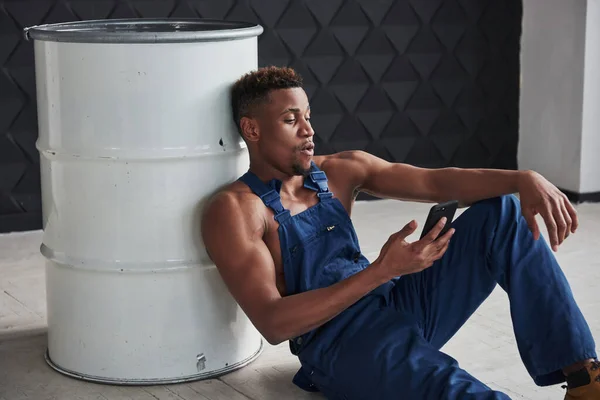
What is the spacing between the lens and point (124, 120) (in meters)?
2.87

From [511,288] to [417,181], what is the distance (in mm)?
500

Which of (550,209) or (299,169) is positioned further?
(299,169)

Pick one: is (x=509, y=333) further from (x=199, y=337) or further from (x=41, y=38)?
(x=41, y=38)

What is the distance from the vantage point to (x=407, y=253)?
2506mm

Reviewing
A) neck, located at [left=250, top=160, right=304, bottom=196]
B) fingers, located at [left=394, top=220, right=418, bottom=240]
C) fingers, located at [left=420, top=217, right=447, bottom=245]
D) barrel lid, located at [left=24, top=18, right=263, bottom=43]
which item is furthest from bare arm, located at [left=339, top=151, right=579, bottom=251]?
barrel lid, located at [left=24, top=18, right=263, bottom=43]

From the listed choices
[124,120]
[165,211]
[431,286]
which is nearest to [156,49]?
[124,120]

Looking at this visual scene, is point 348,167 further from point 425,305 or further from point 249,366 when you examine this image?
point 249,366

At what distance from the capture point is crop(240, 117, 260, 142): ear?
292cm

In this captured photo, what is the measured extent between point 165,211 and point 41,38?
2.00 feet

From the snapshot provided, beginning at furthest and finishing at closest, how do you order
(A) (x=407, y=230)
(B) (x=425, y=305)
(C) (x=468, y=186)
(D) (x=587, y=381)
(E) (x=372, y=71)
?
(E) (x=372, y=71) < (C) (x=468, y=186) < (B) (x=425, y=305) < (D) (x=587, y=381) < (A) (x=407, y=230)

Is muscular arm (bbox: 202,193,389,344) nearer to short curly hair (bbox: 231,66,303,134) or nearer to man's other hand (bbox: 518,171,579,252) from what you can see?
short curly hair (bbox: 231,66,303,134)

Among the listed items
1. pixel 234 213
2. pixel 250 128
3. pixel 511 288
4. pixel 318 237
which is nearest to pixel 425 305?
pixel 511 288

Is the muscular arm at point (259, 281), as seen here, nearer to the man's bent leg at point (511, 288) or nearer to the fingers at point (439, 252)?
the fingers at point (439, 252)

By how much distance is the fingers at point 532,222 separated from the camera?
104 inches
